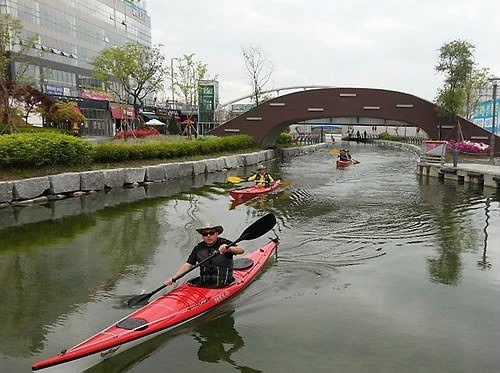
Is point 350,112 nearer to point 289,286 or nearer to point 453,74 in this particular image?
point 453,74

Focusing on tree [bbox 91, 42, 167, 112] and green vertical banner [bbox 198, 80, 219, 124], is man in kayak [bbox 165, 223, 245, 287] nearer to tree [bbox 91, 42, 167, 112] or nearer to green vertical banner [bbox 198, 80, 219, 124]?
tree [bbox 91, 42, 167, 112]

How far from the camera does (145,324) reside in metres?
4.94

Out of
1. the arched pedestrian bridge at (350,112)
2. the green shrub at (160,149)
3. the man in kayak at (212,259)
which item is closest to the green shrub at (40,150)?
the green shrub at (160,149)

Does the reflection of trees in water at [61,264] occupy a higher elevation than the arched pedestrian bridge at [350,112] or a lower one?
lower

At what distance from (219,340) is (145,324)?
3.46 ft

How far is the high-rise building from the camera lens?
39.5m

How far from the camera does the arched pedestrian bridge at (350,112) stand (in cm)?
2845

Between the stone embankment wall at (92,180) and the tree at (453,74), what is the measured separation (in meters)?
14.0

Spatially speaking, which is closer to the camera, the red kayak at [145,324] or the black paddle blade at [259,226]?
the red kayak at [145,324]

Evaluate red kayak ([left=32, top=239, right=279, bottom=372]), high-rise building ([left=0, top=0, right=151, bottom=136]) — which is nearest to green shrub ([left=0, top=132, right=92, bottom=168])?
red kayak ([left=32, top=239, right=279, bottom=372])

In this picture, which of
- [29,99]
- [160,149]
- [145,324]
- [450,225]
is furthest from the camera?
[29,99]

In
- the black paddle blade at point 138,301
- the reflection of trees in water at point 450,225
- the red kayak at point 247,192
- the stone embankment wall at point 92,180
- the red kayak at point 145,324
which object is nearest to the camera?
the red kayak at point 145,324

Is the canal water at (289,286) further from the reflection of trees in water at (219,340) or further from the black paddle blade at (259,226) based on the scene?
the black paddle blade at (259,226)

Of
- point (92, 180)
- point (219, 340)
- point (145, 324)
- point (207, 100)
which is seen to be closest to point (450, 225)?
point (219, 340)
